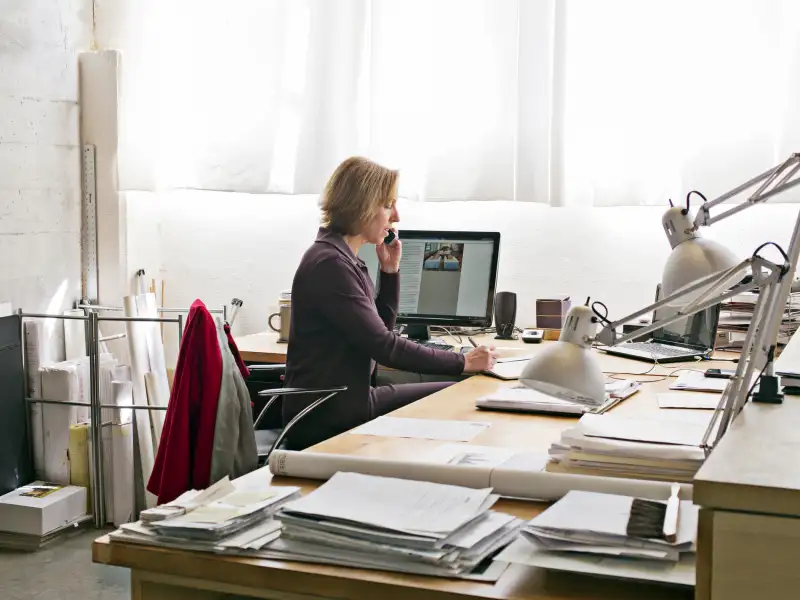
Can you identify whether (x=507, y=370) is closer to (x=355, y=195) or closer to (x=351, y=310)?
(x=351, y=310)

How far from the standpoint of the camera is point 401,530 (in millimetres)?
1353

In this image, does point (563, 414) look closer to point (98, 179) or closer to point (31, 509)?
point (31, 509)

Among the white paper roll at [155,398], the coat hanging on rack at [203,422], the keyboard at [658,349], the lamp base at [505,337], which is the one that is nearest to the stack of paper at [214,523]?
the coat hanging on rack at [203,422]

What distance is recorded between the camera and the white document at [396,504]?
1.38m

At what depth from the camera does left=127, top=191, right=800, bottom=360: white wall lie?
13.1 feet

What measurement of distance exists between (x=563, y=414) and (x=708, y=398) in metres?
0.44

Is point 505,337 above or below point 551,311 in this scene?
below

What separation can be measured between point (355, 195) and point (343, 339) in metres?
0.47

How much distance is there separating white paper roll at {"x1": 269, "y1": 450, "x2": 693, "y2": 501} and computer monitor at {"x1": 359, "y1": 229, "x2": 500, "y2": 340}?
6.90 ft

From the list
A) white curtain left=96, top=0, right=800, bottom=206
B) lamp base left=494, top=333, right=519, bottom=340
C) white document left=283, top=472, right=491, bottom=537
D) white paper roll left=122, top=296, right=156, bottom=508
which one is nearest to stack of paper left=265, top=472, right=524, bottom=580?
white document left=283, top=472, right=491, bottom=537

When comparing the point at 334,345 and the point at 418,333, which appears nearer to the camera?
the point at 334,345

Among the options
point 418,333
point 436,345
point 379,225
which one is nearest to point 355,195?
point 379,225

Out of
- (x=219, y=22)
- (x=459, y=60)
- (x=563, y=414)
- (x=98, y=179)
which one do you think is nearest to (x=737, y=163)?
(x=459, y=60)

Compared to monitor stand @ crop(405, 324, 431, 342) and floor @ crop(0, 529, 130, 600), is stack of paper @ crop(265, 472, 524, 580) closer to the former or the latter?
floor @ crop(0, 529, 130, 600)
